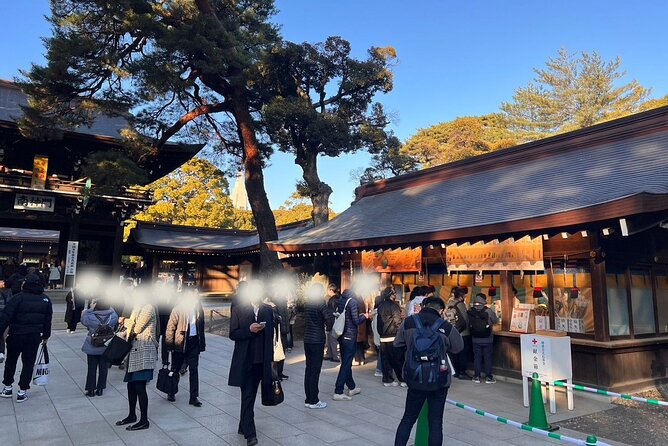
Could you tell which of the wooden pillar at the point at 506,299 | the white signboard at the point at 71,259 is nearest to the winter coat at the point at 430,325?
the wooden pillar at the point at 506,299

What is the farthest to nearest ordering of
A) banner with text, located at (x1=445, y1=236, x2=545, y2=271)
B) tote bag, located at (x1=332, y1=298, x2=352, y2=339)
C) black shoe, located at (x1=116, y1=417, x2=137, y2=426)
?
banner with text, located at (x1=445, y1=236, x2=545, y2=271) → tote bag, located at (x1=332, y1=298, x2=352, y2=339) → black shoe, located at (x1=116, y1=417, x2=137, y2=426)

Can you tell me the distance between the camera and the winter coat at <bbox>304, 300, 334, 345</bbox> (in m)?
6.34

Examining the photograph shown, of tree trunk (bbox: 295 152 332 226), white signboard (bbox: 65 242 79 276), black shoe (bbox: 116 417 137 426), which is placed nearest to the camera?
black shoe (bbox: 116 417 137 426)

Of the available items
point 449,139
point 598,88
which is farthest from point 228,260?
point 598,88

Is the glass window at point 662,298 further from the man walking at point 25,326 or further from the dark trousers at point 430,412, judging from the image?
the man walking at point 25,326

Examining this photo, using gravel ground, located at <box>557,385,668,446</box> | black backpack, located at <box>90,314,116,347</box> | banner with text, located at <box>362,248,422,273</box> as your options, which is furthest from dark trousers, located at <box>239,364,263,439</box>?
banner with text, located at <box>362,248,422,273</box>

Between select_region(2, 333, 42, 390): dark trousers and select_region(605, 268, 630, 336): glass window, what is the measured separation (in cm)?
914

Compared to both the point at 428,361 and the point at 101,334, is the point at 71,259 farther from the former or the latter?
the point at 428,361

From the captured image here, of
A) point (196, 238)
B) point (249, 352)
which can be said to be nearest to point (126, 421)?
point (249, 352)

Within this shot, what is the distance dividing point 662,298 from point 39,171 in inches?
924

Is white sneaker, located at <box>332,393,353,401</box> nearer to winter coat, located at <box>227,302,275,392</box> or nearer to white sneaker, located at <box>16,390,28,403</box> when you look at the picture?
winter coat, located at <box>227,302,275,392</box>

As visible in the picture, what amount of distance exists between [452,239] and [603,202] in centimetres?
270

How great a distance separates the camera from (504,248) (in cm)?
830

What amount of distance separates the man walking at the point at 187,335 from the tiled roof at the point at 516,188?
4.60 m
